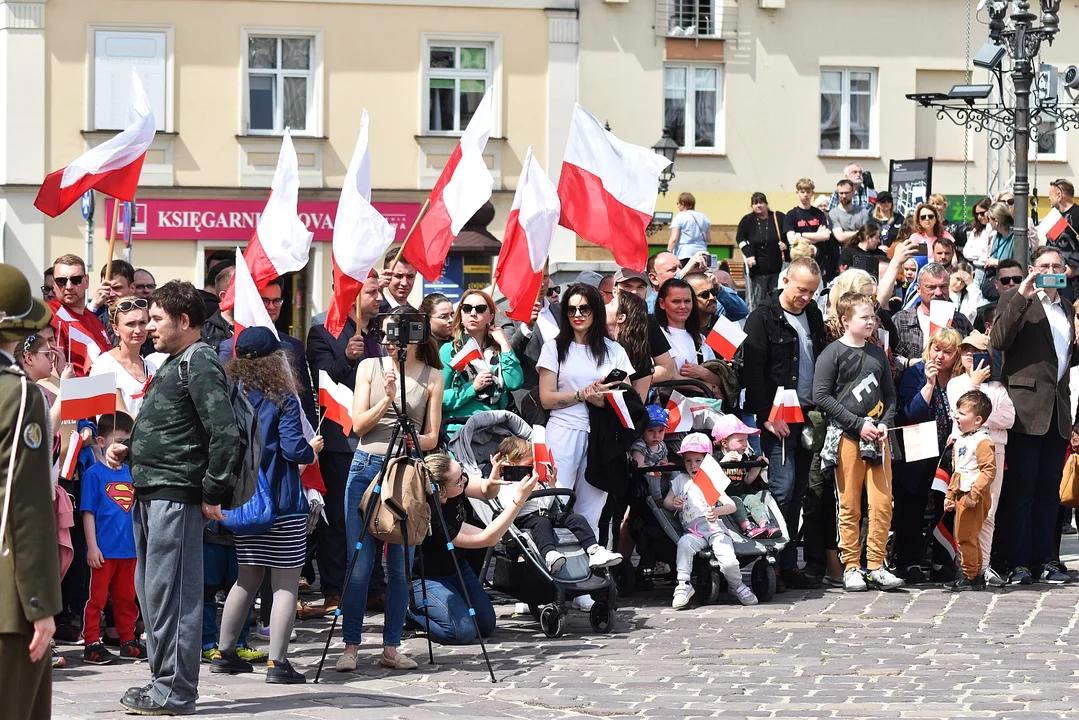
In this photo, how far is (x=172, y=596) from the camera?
25.5 ft

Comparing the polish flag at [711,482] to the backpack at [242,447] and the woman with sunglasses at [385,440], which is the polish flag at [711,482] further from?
the backpack at [242,447]

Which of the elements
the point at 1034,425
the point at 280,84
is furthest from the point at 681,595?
the point at 280,84

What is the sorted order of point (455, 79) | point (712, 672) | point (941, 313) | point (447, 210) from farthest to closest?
point (455, 79), point (941, 313), point (447, 210), point (712, 672)

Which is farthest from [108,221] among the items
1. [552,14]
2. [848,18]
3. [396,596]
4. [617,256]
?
[396,596]

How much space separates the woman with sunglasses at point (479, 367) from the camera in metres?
10.9

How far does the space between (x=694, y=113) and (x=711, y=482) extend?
22719mm

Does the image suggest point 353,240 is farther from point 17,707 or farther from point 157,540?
point 17,707

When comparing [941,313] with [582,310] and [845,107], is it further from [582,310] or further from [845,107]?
[845,107]

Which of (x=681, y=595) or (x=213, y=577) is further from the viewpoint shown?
(x=681, y=595)

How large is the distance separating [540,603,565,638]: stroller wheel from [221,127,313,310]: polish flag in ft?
8.48

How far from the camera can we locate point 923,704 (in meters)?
8.05

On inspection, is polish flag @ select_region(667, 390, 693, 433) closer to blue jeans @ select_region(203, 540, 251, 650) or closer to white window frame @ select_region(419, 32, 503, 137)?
blue jeans @ select_region(203, 540, 251, 650)

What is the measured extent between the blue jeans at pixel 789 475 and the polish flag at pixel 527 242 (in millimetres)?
1921

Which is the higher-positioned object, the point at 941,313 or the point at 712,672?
the point at 941,313
